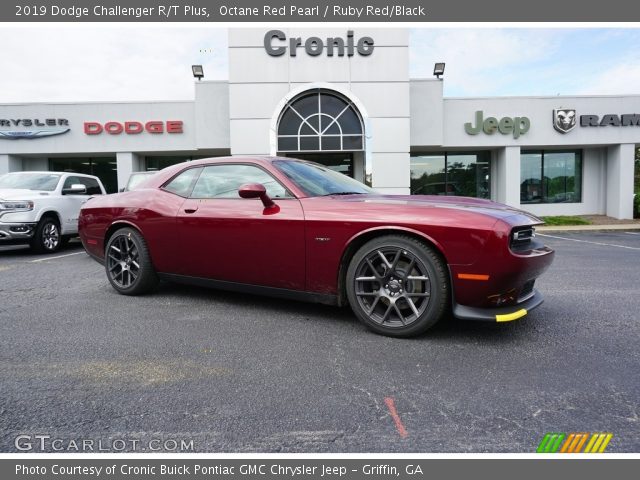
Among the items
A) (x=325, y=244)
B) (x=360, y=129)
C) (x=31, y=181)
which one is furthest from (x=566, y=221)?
(x=31, y=181)

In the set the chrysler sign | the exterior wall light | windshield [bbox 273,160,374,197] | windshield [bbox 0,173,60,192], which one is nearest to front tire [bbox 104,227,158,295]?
windshield [bbox 273,160,374,197]

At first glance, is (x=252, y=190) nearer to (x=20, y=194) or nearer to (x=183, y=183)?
(x=183, y=183)

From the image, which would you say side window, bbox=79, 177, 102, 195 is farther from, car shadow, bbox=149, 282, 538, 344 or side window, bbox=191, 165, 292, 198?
side window, bbox=191, 165, 292, 198

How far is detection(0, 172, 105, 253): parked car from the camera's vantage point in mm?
7762

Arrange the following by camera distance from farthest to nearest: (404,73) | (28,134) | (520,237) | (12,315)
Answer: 1. (28,134)
2. (404,73)
3. (12,315)
4. (520,237)

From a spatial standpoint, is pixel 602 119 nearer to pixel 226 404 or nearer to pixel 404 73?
pixel 404 73

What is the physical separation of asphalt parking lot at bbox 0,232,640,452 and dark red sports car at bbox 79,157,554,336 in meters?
0.29

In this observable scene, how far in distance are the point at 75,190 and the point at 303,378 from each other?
840 cm

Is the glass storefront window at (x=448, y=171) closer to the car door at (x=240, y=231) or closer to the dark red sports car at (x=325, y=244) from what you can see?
the dark red sports car at (x=325, y=244)

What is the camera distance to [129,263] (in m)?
4.35

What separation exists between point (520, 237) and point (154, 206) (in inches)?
131

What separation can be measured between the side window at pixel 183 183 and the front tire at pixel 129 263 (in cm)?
60

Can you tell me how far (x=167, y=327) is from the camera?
3.35 m

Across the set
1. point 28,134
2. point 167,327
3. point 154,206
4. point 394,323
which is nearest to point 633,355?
point 394,323
